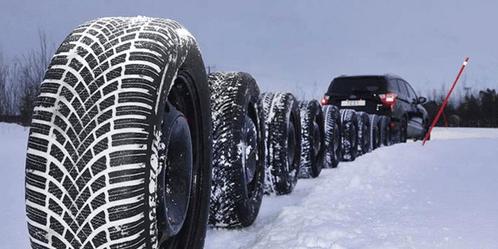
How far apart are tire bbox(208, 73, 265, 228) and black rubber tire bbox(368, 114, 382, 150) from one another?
22.7 feet

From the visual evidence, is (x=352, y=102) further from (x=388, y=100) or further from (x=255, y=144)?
(x=255, y=144)

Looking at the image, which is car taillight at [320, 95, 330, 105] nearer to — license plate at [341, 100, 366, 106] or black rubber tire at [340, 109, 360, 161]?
license plate at [341, 100, 366, 106]

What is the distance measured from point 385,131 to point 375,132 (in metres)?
1.38

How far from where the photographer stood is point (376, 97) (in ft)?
37.8

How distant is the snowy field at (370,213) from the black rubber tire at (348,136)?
1.84 metres

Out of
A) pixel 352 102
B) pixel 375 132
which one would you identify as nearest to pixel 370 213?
pixel 375 132

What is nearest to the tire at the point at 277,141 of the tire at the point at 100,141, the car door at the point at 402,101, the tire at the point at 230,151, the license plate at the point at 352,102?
the tire at the point at 230,151

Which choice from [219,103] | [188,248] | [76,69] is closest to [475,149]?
[219,103]

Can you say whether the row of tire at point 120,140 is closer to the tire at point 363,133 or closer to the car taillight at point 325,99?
the tire at point 363,133

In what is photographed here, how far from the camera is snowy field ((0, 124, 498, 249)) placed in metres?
2.49

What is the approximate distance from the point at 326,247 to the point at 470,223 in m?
1.02

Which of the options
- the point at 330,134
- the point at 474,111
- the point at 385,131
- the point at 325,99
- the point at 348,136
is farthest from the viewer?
the point at 474,111

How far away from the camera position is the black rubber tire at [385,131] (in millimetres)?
10721

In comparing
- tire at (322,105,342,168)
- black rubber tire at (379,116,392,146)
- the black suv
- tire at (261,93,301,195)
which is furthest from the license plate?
tire at (261,93,301,195)
